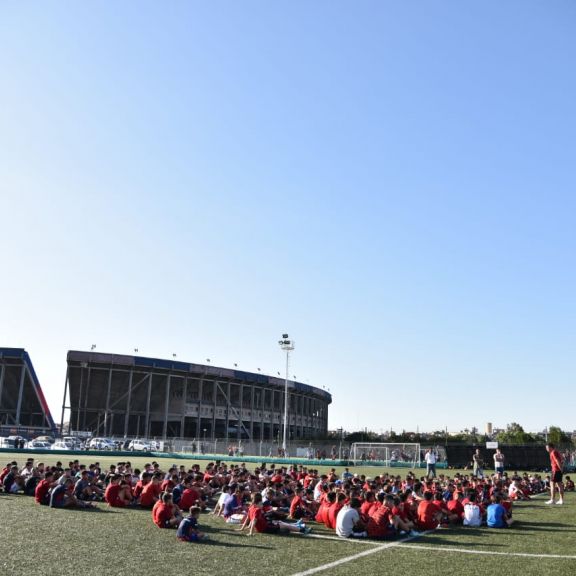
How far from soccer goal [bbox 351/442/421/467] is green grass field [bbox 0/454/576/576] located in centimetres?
2968

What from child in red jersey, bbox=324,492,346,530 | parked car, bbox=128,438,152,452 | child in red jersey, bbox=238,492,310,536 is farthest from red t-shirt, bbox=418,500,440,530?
parked car, bbox=128,438,152,452

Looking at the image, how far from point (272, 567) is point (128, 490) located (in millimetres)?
8277

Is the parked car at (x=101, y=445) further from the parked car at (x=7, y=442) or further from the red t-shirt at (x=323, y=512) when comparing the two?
the red t-shirt at (x=323, y=512)

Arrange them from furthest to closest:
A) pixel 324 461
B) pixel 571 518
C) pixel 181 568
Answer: pixel 324 461
pixel 571 518
pixel 181 568

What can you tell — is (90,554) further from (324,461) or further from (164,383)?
(164,383)

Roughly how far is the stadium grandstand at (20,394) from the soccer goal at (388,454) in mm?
49748

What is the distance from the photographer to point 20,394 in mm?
82125

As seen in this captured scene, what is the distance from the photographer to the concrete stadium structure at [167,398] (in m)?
87.7

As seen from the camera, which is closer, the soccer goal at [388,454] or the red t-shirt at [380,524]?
the red t-shirt at [380,524]

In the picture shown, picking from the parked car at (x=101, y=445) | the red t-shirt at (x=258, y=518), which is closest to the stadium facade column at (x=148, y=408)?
the parked car at (x=101, y=445)

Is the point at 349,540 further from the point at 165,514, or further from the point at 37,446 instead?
the point at 37,446

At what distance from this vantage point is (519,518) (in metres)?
15.0

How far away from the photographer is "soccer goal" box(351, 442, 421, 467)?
42.7 m

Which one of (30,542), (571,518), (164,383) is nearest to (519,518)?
(571,518)
